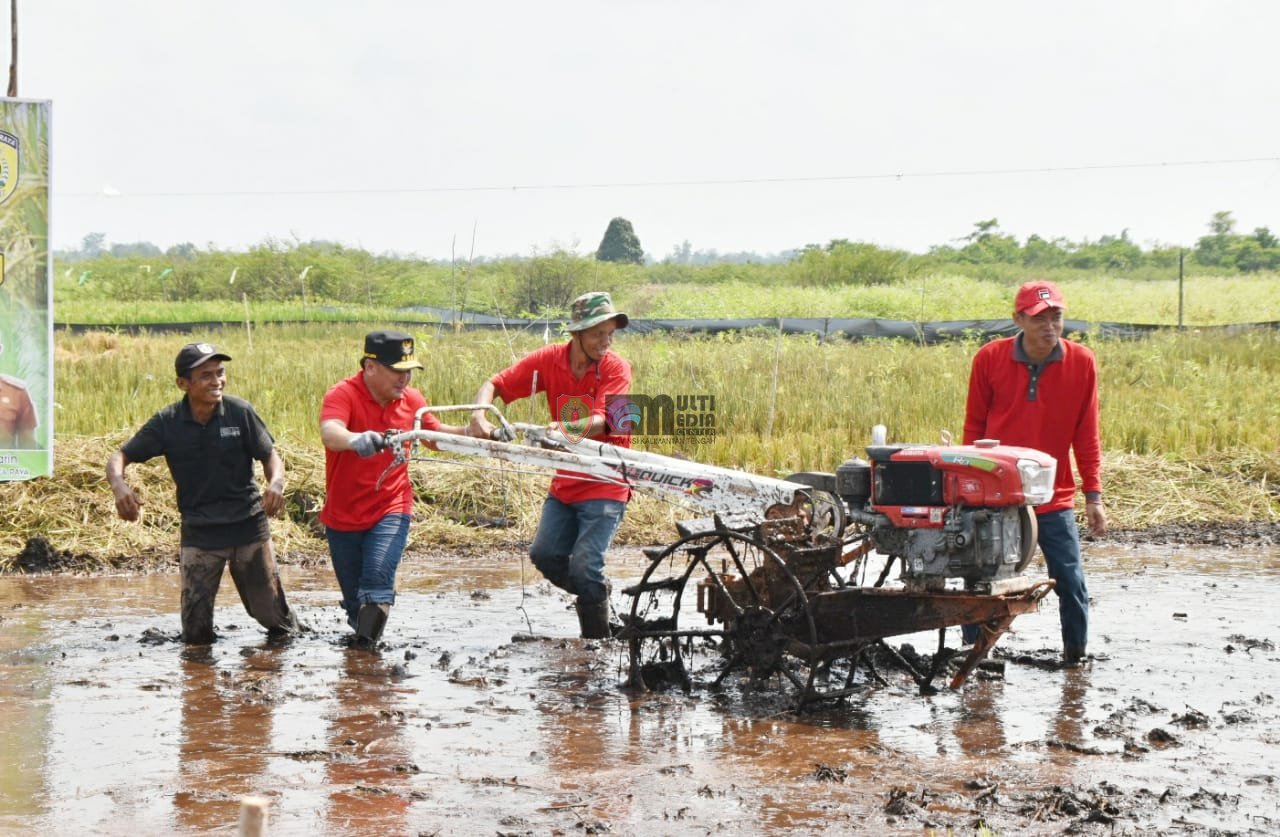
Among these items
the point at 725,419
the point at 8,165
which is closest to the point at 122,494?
the point at 8,165

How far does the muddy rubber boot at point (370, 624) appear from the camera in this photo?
7.47m

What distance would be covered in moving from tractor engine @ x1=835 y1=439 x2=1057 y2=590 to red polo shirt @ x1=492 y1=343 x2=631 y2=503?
1527 millimetres

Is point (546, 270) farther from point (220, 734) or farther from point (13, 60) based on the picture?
point (220, 734)

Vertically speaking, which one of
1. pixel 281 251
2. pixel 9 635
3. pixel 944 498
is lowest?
pixel 9 635

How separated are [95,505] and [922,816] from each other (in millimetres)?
7656

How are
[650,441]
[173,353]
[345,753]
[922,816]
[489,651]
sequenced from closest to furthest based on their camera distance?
[922,816], [345,753], [489,651], [650,441], [173,353]

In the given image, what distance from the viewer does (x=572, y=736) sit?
5.96m

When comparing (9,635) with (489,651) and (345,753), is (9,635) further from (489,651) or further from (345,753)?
(345,753)

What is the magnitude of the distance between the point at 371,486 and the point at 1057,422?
3376 mm

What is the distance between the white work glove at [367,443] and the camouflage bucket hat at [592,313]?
1.16 m

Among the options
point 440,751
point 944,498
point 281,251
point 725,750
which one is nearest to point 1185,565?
point 944,498

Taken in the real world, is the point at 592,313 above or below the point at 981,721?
above

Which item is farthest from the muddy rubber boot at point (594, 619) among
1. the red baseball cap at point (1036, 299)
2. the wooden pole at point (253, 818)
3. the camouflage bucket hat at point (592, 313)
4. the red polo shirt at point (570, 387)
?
the wooden pole at point (253, 818)

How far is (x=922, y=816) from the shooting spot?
15.9ft
